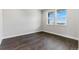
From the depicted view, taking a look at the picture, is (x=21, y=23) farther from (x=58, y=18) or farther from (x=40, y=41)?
(x=58, y=18)

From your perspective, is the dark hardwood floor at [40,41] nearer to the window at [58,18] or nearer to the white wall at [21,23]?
the white wall at [21,23]

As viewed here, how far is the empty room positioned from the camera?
94 cm

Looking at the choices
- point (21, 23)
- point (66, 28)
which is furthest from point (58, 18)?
point (21, 23)

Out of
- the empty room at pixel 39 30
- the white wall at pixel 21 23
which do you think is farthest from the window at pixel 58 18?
the white wall at pixel 21 23

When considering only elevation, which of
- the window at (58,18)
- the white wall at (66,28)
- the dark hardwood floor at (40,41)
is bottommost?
the dark hardwood floor at (40,41)

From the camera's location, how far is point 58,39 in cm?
105

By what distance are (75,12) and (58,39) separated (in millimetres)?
386

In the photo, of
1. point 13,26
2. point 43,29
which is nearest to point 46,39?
point 43,29

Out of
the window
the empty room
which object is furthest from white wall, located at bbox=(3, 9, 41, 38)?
the window

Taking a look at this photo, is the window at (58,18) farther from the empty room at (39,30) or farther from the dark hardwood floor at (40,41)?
the dark hardwood floor at (40,41)

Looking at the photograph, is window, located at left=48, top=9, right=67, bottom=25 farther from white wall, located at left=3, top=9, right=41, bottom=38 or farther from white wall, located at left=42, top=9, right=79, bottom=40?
white wall, located at left=3, top=9, right=41, bottom=38

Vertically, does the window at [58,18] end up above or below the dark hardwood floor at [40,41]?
above

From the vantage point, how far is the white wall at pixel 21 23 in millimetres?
938

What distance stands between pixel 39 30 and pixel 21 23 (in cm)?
24
